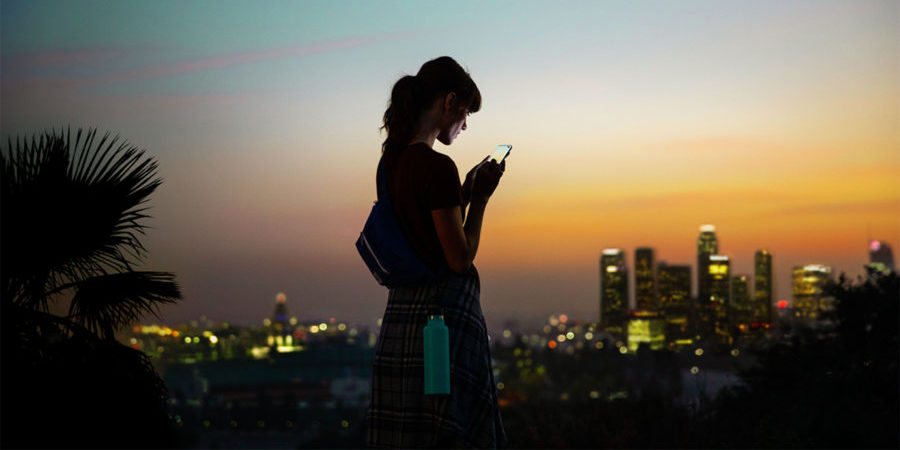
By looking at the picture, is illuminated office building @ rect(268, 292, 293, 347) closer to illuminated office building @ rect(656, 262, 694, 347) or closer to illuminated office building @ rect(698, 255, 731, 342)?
illuminated office building @ rect(656, 262, 694, 347)

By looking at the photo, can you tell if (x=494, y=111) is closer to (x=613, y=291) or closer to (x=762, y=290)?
(x=762, y=290)

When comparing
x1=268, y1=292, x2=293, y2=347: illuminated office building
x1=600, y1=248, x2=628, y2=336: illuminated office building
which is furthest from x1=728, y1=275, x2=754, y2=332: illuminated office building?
x1=268, y1=292, x2=293, y2=347: illuminated office building

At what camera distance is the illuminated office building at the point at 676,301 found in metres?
8.83

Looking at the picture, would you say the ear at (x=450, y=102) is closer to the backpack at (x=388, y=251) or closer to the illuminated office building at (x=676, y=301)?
the backpack at (x=388, y=251)

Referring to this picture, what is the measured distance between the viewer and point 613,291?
11.8m

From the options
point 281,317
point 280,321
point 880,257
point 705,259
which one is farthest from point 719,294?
point 281,317

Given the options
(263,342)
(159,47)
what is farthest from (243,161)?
(263,342)

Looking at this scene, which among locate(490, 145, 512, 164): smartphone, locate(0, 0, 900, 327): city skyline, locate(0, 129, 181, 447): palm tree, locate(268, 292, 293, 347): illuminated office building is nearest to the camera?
locate(490, 145, 512, 164): smartphone

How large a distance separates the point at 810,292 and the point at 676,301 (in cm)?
144

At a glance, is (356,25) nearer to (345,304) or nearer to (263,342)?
(345,304)

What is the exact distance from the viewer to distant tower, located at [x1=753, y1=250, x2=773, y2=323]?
27.3ft

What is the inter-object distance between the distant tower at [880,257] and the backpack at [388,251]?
24.1 feet

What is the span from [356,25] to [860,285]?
513 centimetres

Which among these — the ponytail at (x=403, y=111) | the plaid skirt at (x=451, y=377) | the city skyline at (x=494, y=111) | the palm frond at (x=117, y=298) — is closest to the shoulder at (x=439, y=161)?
the ponytail at (x=403, y=111)
